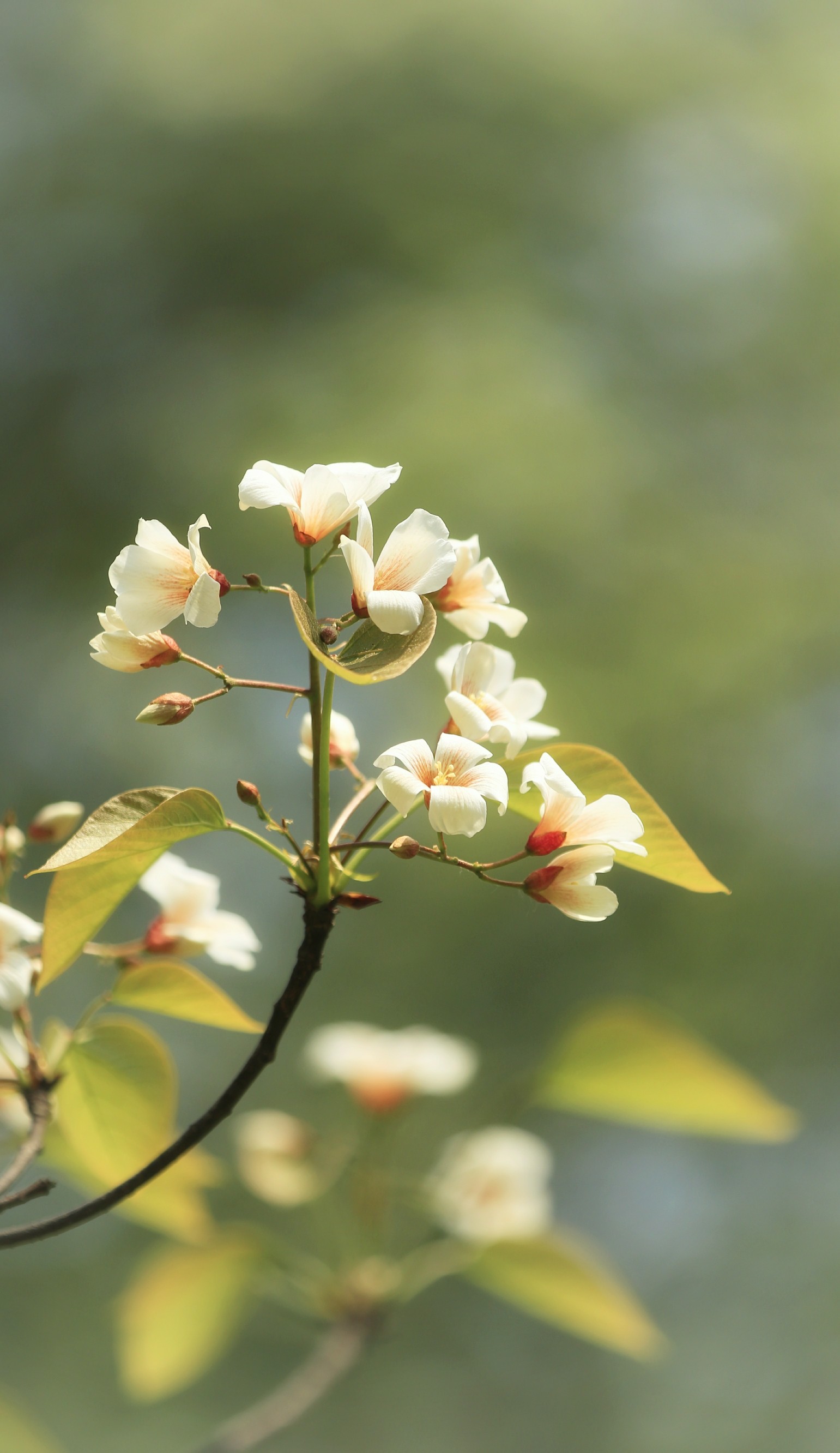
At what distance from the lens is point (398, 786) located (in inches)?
15.1

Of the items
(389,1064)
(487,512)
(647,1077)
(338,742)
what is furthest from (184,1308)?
(487,512)

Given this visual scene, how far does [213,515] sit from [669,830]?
9.95 ft

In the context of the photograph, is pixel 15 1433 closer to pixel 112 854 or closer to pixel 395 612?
pixel 112 854

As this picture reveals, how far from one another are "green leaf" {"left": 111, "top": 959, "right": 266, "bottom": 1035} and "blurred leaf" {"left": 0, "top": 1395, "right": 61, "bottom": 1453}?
37 centimetres

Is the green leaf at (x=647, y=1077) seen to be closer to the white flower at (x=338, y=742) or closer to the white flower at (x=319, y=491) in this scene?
the white flower at (x=338, y=742)

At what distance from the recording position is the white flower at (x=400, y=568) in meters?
0.38

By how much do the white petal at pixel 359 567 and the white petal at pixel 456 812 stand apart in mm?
79

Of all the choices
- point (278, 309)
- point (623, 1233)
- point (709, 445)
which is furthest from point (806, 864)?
point (278, 309)

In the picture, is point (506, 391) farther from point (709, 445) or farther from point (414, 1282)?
point (414, 1282)

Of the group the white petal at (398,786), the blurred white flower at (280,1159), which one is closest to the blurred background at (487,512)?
the blurred white flower at (280,1159)

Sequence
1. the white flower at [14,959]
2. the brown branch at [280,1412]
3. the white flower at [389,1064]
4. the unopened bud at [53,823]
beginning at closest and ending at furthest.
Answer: the white flower at [14,959] → the unopened bud at [53,823] → the brown branch at [280,1412] → the white flower at [389,1064]

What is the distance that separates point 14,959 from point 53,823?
0.12 m

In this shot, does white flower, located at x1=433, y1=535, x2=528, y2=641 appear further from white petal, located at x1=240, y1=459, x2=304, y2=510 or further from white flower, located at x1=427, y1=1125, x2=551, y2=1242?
white flower, located at x1=427, y1=1125, x2=551, y2=1242

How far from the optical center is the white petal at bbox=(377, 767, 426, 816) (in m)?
0.38
